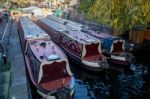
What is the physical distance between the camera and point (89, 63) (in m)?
24.7

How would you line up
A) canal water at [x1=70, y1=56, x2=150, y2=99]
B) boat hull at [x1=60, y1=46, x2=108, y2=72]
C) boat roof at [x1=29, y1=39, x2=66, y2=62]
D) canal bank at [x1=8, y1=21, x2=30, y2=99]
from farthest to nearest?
boat hull at [x1=60, y1=46, x2=108, y2=72], canal water at [x1=70, y1=56, x2=150, y2=99], boat roof at [x1=29, y1=39, x2=66, y2=62], canal bank at [x1=8, y1=21, x2=30, y2=99]

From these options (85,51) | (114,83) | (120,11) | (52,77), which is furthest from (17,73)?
(120,11)

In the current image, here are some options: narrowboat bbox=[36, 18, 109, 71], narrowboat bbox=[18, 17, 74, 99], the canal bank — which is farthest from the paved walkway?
narrowboat bbox=[36, 18, 109, 71]

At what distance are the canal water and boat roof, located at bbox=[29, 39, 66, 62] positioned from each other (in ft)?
11.8

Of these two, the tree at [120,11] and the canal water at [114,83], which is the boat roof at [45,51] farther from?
the tree at [120,11]

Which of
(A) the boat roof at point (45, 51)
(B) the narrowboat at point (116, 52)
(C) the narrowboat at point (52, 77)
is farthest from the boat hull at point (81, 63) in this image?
(C) the narrowboat at point (52, 77)

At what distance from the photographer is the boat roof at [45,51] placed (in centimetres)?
1899

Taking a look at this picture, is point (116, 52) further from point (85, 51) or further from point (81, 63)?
point (81, 63)

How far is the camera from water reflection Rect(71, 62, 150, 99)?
19969mm

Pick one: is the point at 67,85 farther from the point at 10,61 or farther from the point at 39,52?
the point at 10,61

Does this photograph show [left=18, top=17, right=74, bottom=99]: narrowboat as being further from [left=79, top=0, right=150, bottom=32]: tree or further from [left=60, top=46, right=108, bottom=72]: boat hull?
[left=79, top=0, right=150, bottom=32]: tree

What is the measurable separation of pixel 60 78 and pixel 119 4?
393 inches

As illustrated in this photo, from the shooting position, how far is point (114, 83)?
2225 cm

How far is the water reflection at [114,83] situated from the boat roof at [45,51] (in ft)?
11.8
